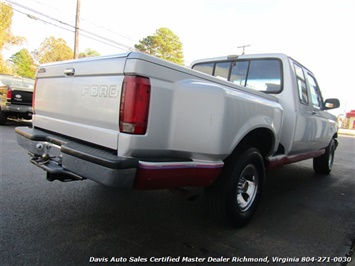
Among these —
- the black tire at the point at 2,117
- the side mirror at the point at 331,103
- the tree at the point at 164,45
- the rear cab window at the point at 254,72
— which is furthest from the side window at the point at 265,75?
the tree at the point at 164,45

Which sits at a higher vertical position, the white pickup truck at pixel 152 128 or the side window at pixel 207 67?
the side window at pixel 207 67

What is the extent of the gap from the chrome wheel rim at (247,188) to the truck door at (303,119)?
1173 millimetres

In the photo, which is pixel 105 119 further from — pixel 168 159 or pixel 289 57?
pixel 289 57

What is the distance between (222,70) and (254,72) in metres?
0.58

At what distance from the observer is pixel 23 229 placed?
2.71 metres

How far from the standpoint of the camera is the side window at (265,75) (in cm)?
408

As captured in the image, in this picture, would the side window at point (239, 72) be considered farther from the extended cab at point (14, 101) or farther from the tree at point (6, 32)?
the tree at point (6, 32)

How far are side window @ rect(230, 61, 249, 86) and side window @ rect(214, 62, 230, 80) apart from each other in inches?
4.0

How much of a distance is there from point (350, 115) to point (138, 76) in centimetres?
7374

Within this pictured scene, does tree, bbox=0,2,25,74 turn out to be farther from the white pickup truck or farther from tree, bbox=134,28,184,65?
the white pickup truck

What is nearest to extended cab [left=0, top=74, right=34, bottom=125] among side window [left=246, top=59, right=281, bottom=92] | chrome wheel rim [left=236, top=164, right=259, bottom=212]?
side window [left=246, top=59, right=281, bottom=92]

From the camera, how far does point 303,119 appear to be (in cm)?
418

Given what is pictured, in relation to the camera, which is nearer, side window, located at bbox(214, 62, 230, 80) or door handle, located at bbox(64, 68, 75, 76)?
door handle, located at bbox(64, 68, 75, 76)

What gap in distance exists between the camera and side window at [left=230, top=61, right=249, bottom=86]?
4.42m
